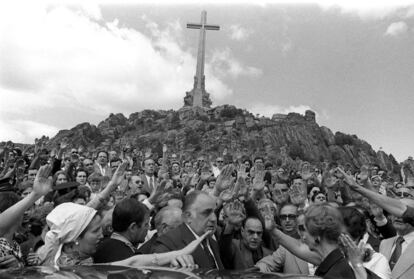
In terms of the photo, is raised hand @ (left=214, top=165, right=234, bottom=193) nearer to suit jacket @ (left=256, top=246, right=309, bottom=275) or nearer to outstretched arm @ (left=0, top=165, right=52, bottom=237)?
suit jacket @ (left=256, top=246, right=309, bottom=275)

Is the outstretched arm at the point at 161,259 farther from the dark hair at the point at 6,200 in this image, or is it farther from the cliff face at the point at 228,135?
the cliff face at the point at 228,135

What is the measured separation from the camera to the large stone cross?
72875mm

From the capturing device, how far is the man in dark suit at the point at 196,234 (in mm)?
3312

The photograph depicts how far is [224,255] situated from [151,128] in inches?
3929

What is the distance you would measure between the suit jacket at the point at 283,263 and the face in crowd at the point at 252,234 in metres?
0.36

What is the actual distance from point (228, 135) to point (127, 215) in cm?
9018

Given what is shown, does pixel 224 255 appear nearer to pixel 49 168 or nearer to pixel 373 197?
pixel 373 197

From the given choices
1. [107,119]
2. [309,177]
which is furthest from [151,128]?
[309,177]

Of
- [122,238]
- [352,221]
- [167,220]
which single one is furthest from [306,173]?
[122,238]

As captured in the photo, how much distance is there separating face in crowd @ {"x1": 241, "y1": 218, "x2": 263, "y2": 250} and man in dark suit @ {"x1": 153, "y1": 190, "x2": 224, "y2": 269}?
44.6 inches

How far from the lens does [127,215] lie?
3.62 metres

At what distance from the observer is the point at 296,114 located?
378ft

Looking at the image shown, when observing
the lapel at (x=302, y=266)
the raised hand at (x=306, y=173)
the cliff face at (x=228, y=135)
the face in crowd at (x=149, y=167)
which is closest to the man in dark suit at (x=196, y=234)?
the lapel at (x=302, y=266)

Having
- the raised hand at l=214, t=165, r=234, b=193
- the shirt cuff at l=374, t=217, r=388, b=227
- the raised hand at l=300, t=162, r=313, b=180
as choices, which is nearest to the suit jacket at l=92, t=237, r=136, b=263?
the raised hand at l=214, t=165, r=234, b=193
